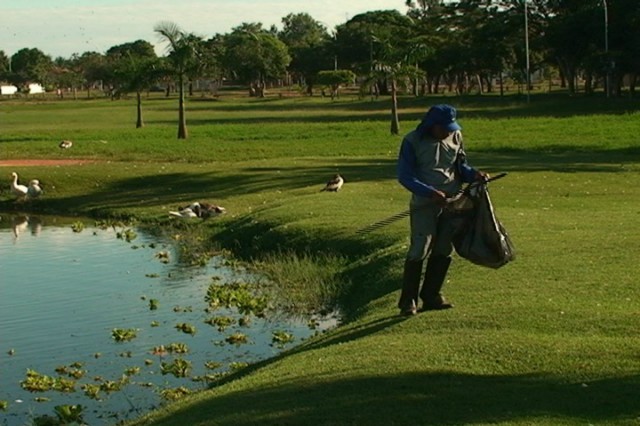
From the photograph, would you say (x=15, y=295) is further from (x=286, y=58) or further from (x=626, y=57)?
(x=286, y=58)

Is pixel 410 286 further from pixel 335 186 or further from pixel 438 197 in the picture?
pixel 335 186

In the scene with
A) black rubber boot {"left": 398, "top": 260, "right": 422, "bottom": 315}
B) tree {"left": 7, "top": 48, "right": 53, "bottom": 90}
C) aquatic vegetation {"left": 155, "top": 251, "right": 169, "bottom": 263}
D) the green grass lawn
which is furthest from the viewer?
tree {"left": 7, "top": 48, "right": 53, "bottom": 90}

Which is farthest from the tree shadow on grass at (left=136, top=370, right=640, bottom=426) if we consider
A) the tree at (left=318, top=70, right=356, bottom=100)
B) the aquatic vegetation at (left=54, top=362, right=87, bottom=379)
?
the tree at (left=318, top=70, right=356, bottom=100)

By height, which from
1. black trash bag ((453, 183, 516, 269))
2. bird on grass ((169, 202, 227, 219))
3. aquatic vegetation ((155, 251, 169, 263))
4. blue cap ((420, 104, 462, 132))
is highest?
blue cap ((420, 104, 462, 132))

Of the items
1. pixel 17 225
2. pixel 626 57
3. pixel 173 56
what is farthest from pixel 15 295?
pixel 626 57

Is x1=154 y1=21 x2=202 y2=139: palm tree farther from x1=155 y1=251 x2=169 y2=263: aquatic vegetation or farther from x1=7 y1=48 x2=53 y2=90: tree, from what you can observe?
x1=7 y1=48 x2=53 y2=90: tree

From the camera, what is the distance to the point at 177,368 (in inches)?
492

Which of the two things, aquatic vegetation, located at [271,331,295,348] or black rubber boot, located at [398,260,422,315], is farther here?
aquatic vegetation, located at [271,331,295,348]

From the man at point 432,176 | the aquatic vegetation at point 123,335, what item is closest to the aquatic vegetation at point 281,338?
the aquatic vegetation at point 123,335

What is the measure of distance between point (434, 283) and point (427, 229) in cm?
75

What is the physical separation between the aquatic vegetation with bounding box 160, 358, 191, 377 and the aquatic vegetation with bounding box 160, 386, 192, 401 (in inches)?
24.9

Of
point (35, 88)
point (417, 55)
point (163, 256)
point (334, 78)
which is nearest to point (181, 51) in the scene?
point (417, 55)

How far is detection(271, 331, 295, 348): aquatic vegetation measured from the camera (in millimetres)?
13688

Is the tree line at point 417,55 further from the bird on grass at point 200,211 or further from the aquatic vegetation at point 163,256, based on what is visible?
the aquatic vegetation at point 163,256
